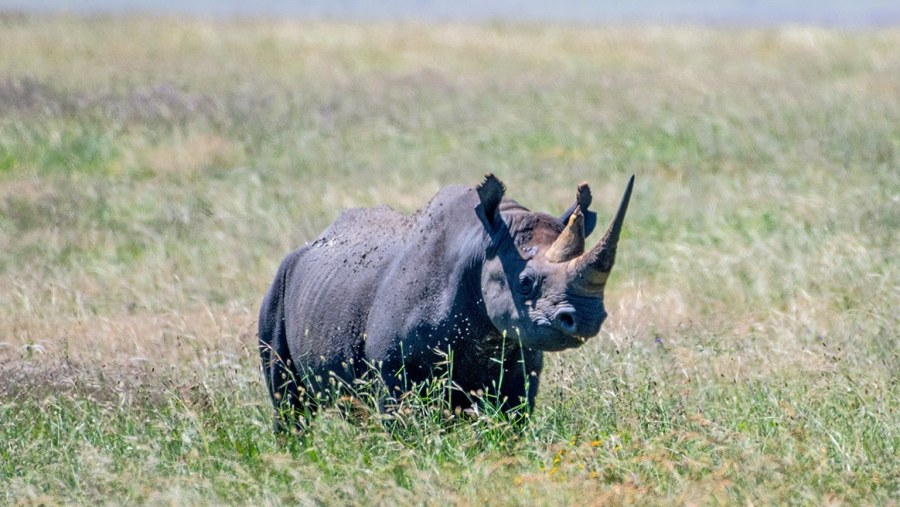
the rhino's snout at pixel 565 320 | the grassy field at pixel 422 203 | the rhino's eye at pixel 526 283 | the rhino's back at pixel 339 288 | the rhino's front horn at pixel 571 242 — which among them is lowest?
the grassy field at pixel 422 203

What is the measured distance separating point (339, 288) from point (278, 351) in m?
0.79

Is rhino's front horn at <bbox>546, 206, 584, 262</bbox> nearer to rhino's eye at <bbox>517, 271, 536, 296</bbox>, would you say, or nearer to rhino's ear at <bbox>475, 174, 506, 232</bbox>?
rhino's eye at <bbox>517, 271, 536, 296</bbox>

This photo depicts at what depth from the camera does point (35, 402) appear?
8.06m

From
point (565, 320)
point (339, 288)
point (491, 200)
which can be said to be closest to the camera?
point (565, 320)

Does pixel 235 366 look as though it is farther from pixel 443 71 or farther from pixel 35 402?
pixel 443 71

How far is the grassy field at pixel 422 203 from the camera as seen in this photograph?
21.9 feet

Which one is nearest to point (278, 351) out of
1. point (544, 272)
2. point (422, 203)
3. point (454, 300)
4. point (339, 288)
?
point (339, 288)

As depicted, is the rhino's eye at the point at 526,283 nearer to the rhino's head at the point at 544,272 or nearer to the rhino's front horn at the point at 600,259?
the rhino's head at the point at 544,272

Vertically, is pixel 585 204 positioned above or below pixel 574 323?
above

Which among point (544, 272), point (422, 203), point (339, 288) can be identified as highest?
point (544, 272)

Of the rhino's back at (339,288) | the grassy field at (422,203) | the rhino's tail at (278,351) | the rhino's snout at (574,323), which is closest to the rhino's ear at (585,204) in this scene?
the rhino's snout at (574,323)

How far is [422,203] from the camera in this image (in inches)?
621

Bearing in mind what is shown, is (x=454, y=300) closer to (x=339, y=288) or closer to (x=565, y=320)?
(x=565, y=320)

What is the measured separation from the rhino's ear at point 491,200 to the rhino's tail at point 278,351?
5.92 ft
